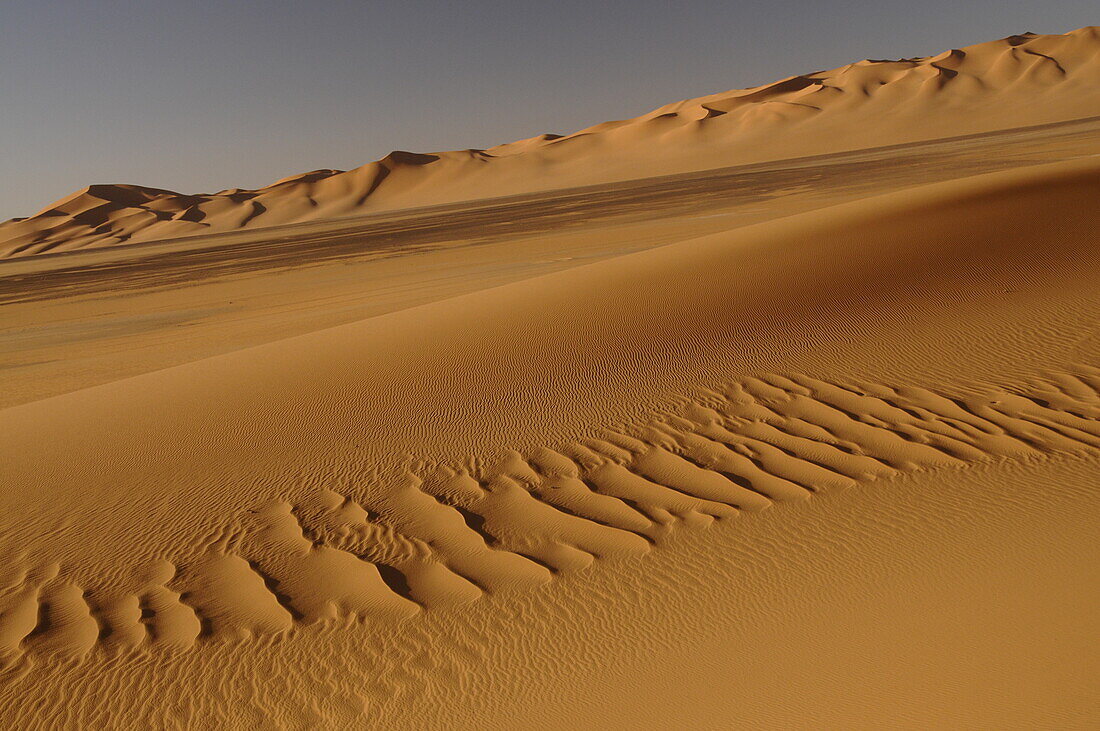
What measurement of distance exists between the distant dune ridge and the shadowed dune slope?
270ft

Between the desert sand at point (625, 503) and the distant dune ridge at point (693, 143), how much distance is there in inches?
3237

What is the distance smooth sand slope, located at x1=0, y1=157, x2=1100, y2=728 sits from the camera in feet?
10.7

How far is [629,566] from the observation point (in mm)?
4141

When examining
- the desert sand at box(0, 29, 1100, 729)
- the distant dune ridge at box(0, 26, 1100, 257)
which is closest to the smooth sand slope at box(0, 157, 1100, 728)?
the desert sand at box(0, 29, 1100, 729)

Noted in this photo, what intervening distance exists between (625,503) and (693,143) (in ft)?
354

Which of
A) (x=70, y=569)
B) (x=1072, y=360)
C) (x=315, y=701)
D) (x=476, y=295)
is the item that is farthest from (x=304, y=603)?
(x=476, y=295)

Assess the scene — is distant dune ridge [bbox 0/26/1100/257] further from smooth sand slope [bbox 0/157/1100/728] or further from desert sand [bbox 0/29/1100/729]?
smooth sand slope [bbox 0/157/1100/728]

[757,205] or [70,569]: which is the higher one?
[70,569]

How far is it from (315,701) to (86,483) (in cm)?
302

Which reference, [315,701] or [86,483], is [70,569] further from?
[315,701]

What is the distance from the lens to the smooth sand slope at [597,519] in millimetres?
3271

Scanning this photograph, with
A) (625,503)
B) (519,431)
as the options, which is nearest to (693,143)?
(519,431)

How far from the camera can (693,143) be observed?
350 ft

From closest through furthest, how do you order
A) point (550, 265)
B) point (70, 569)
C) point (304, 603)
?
point (304, 603) < point (70, 569) < point (550, 265)
